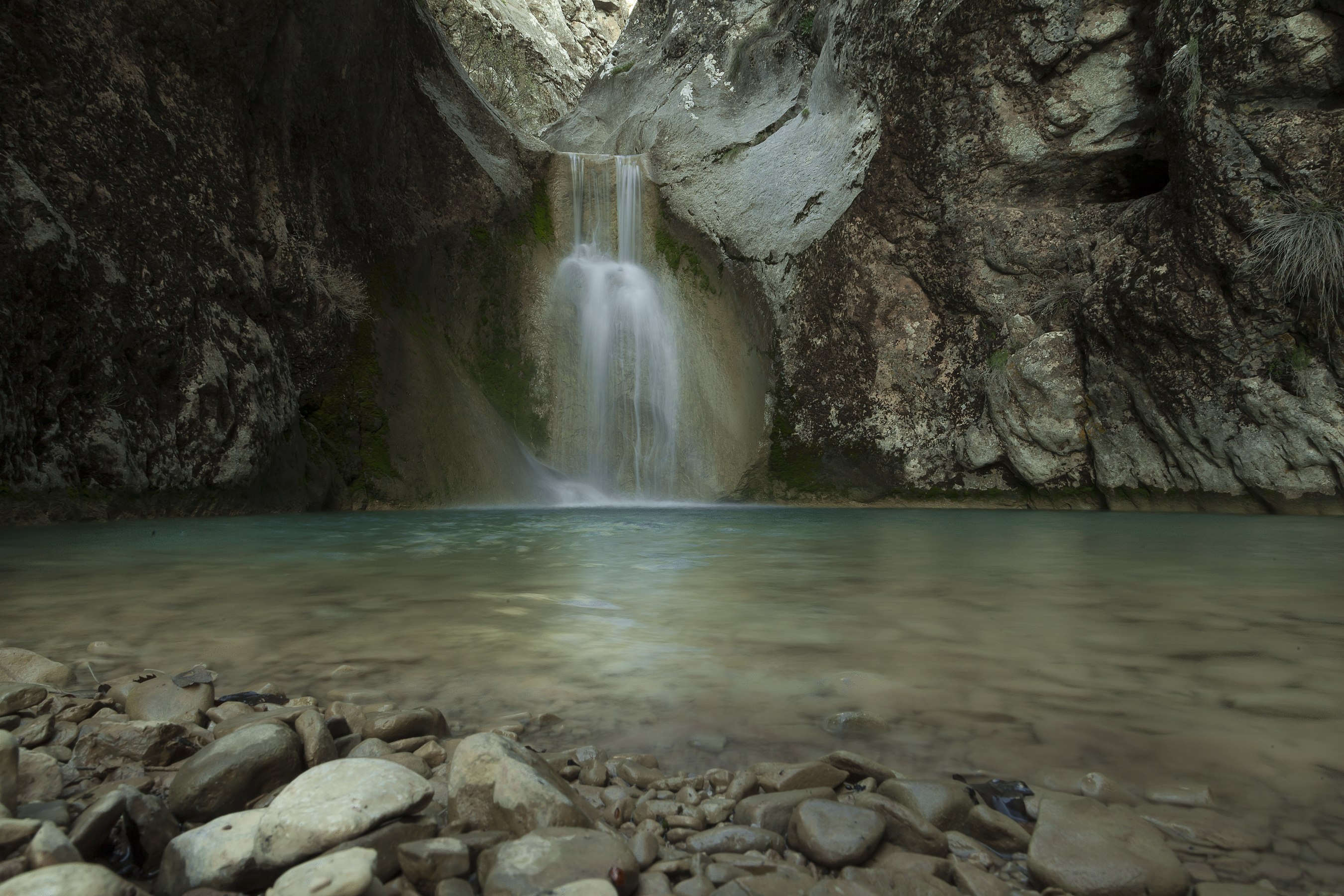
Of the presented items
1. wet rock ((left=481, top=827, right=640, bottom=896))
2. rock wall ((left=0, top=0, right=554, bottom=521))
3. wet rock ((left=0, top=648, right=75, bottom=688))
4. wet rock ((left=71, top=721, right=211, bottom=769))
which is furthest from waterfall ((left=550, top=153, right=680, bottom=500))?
wet rock ((left=481, top=827, right=640, bottom=896))

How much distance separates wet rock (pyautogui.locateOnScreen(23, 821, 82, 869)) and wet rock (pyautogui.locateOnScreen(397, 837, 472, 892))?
47cm

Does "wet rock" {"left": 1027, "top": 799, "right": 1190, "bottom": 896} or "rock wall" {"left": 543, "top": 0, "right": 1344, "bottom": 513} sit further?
"rock wall" {"left": 543, "top": 0, "right": 1344, "bottom": 513}

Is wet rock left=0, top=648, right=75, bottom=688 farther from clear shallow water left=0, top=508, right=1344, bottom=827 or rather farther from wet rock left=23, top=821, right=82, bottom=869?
wet rock left=23, top=821, right=82, bottom=869

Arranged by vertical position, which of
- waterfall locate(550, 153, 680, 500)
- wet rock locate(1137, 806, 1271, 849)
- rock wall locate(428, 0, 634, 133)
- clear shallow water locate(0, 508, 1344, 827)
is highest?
rock wall locate(428, 0, 634, 133)

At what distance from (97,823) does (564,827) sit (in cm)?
74

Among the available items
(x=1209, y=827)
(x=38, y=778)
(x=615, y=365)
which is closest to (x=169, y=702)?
(x=38, y=778)

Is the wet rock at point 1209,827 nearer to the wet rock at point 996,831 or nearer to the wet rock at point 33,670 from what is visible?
the wet rock at point 996,831

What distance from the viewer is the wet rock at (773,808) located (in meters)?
1.36

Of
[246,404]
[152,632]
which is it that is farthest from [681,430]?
[152,632]

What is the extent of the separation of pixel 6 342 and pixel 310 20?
21.6 ft

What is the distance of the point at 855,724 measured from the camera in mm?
1828

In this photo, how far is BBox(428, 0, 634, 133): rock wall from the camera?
1072 inches

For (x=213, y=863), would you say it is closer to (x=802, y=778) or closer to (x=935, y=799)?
(x=802, y=778)

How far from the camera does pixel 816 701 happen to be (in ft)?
6.59
